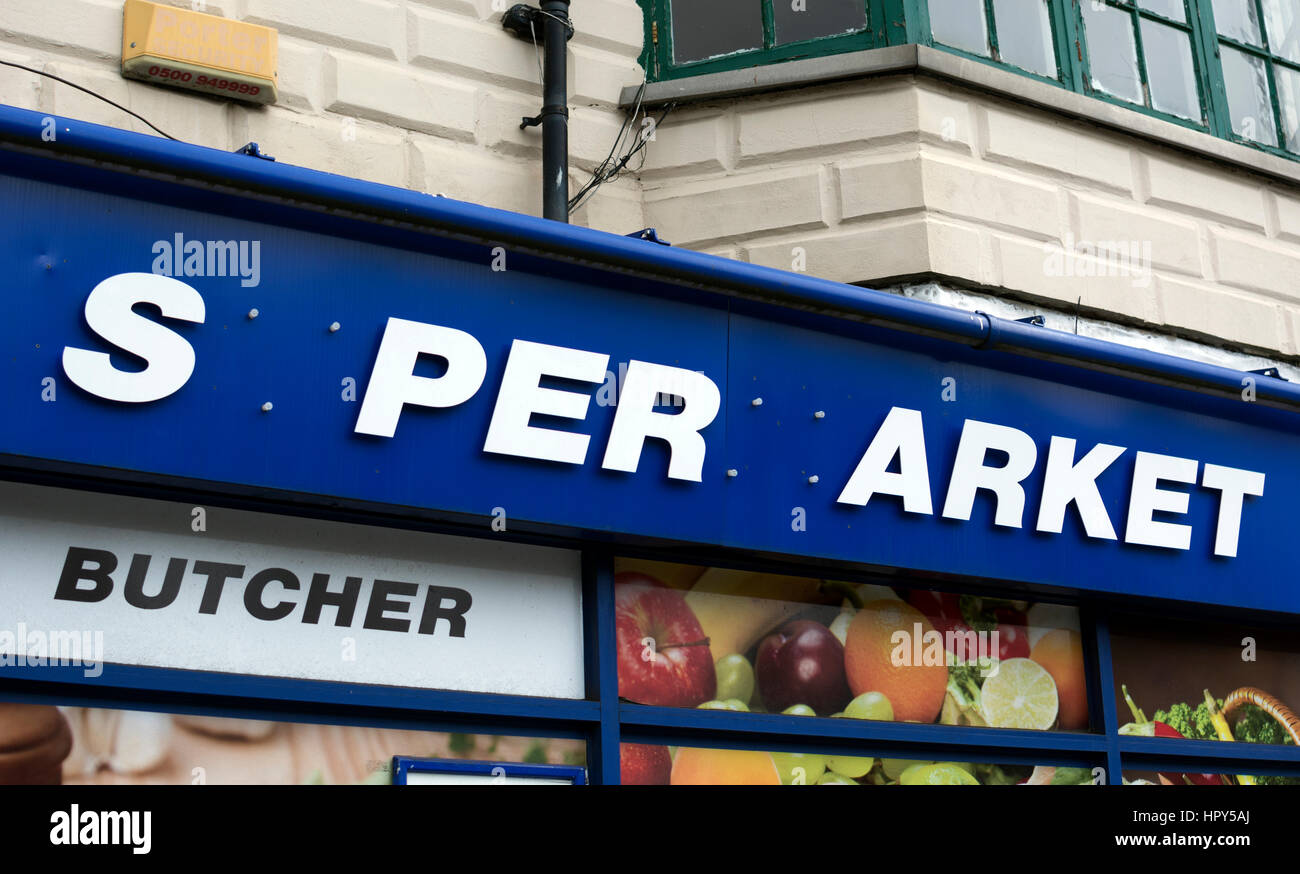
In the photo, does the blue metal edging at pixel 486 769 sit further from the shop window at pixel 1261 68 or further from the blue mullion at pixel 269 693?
the shop window at pixel 1261 68

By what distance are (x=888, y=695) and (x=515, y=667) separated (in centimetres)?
143

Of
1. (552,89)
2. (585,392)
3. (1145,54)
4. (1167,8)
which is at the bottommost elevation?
(585,392)

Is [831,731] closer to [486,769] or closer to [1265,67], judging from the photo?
[486,769]

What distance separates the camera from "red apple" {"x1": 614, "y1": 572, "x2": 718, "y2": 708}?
524 cm

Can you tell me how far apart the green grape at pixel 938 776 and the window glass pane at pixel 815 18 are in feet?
9.06

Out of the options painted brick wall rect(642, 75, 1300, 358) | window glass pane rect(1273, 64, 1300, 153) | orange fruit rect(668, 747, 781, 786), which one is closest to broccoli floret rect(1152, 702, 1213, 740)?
painted brick wall rect(642, 75, 1300, 358)

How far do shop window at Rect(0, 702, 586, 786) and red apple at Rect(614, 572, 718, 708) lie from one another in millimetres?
499

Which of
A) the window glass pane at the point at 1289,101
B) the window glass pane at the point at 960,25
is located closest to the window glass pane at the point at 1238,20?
the window glass pane at the point at 1289,101

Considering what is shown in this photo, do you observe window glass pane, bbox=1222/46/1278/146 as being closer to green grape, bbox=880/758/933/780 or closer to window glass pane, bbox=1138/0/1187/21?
window glass pane, bbox=1138/0/1187/21

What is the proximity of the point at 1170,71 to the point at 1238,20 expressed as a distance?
26.4 inches

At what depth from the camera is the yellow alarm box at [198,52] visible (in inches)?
199

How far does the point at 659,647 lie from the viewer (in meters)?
5.30

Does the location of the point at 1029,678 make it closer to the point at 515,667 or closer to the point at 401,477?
the point at 515,667

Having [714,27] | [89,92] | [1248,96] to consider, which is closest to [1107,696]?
[1248,96]
